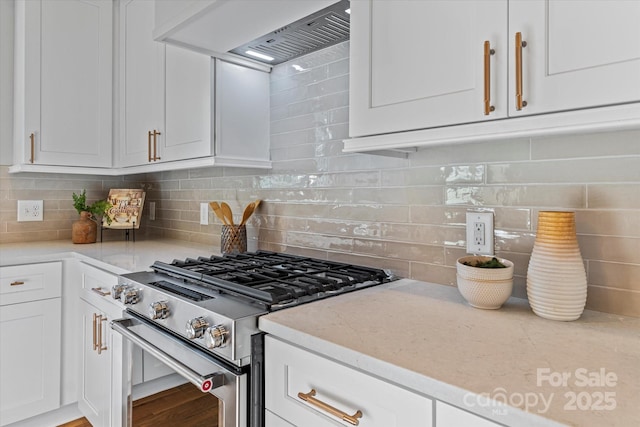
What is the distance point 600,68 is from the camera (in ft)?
2.51

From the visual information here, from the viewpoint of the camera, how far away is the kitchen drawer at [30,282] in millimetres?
1881

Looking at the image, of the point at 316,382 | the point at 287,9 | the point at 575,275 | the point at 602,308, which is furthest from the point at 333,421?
the point at 287,9

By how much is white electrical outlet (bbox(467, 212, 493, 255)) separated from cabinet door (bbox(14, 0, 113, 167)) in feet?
7.30

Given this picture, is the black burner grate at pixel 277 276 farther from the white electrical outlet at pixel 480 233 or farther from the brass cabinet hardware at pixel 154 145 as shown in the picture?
the brass cabinet hardware at pixel 154 145

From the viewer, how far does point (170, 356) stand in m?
1.18

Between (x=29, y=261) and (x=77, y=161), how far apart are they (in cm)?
70

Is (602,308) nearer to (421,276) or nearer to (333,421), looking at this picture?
(421,276)

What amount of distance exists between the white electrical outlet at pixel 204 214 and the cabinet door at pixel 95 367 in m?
0.73

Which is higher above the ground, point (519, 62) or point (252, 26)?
point (252, 26)

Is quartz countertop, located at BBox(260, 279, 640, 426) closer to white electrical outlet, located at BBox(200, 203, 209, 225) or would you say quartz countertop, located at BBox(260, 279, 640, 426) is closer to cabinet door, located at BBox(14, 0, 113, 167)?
white electrical outlet, located at BBox(200, 203, 209, 225)

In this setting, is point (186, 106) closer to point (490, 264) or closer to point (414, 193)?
point (414, 193)

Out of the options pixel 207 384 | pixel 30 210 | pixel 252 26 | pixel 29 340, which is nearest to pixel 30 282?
pixel 29 340

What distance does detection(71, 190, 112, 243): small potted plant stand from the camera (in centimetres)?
243

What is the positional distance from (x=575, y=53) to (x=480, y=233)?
1.92ft
